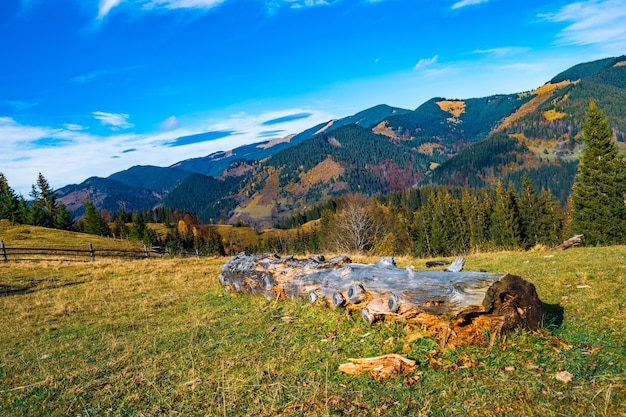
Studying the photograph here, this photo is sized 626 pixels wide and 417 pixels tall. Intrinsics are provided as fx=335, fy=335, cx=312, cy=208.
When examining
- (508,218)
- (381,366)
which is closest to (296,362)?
(381,366)

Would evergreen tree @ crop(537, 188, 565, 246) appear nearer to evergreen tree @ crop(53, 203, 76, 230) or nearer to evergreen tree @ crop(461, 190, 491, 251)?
evergreen tree @ crop(461, 190, 491, 251)

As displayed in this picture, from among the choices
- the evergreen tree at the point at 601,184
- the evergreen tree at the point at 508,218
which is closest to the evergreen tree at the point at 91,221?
the evergreen tree at the point at 508,218

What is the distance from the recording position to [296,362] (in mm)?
6348

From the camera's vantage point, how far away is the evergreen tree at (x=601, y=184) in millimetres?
36688

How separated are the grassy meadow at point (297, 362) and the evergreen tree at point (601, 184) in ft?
111

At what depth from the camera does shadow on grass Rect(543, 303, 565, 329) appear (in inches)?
257

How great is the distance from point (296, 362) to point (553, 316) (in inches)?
212

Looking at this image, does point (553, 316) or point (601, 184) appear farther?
point (601, 184)

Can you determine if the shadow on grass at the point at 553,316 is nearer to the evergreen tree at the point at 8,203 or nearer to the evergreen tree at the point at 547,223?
the evergreen tree at the point at 547,223

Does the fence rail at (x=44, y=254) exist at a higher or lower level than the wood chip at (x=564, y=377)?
higher

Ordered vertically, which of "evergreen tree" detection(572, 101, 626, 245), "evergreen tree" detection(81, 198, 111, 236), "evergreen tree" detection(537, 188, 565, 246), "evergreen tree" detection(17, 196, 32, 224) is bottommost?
"evergreen tree" detection(537, 188, 565, 246)

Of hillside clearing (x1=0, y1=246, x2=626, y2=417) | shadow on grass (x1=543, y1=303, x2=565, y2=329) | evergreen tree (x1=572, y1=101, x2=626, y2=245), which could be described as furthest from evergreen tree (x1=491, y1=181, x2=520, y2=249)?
shadow on grass (x1=543, y1=303, x2=565, y2=329)

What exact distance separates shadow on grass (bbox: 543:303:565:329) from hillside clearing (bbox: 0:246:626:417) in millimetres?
Result: 69

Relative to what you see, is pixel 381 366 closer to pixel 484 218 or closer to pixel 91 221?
pixel 484 218
